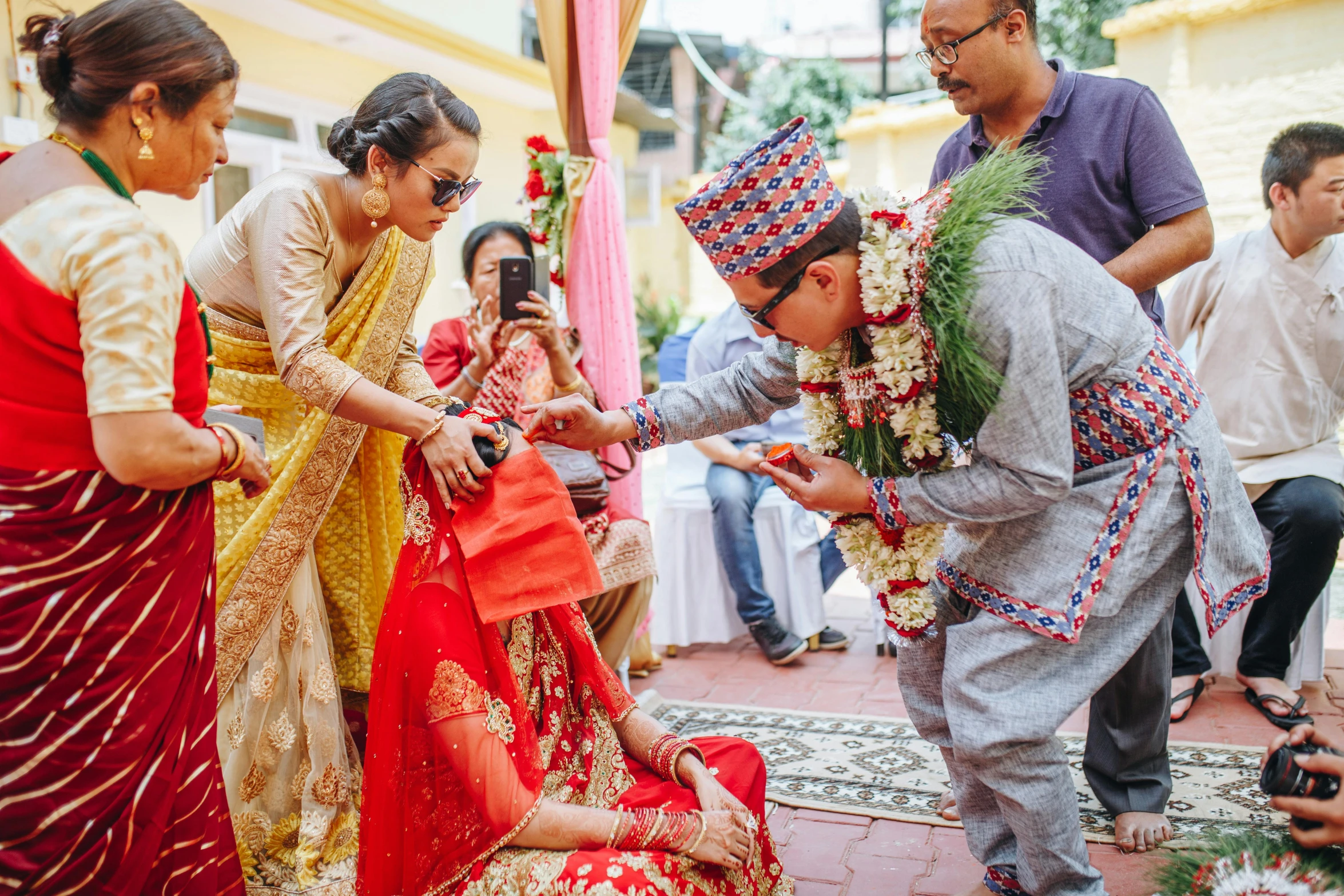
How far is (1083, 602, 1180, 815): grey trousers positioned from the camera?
258 centimetres

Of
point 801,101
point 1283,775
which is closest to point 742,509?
point 1283,775

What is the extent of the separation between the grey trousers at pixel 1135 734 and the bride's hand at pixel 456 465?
171cm

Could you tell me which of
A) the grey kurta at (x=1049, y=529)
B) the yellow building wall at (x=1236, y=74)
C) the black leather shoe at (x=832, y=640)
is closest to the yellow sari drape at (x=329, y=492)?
the grey kurta at (x=1049, y=529)

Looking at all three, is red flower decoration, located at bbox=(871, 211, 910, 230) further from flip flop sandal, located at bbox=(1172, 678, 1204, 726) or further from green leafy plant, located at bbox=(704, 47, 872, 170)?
green leafy plant, located at bbox=(704, 47, 872, 170)

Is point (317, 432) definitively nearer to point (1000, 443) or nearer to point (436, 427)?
point (436, 427)

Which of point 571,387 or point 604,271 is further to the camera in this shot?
point 604,271

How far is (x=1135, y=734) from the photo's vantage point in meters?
2.65

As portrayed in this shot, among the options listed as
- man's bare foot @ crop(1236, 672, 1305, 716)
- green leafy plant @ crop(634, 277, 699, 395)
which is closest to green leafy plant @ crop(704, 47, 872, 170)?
green leafy plant @ crop(634, 277, 699, 395)

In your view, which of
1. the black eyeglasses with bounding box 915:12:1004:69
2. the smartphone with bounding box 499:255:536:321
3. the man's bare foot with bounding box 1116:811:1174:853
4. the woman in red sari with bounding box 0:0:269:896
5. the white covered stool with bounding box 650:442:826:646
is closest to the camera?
the woman in red sari with bounding box 0:0:269:896

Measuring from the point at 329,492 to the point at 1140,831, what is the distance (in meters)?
2.35

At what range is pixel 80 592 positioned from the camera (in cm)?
158

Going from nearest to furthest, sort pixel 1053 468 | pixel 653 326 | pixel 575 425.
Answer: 1. pixel 1053 468
2. pixel 575 425
3. pixel 653 326

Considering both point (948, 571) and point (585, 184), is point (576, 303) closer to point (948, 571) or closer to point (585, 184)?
point (585, 184)

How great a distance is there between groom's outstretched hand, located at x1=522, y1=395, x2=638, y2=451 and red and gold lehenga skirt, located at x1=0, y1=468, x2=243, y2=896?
2.60 ft
